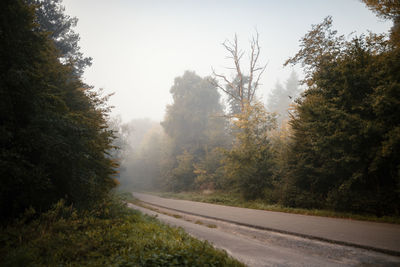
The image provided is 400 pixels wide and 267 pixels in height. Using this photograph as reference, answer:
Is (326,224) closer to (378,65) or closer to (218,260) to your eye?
(218,260)

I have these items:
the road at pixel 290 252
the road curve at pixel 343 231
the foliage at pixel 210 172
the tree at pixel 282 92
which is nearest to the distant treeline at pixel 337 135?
the road curve at pixel 343 231

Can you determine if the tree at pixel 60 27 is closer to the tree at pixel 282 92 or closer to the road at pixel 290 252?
the road at pixel 290 252

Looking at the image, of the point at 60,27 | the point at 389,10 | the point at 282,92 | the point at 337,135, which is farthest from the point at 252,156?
the point at 282,92

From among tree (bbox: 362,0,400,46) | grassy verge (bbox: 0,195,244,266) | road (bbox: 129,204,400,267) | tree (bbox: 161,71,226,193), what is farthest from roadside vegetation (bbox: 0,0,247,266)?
tree (bbox: 161,71,226,193)

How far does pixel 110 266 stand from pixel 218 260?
1845 mm

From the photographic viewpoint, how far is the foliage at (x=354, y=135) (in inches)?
305

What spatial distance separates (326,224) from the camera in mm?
7129

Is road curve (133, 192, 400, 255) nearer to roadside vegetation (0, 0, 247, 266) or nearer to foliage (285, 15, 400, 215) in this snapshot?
foliage (285, 15, 400, 215)

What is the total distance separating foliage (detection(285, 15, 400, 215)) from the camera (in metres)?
7.75

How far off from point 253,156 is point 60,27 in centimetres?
1862

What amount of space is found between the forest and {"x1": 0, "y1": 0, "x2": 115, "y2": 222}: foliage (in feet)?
0.10

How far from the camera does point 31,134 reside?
5727mm

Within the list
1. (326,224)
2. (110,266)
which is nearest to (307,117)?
(326,224)

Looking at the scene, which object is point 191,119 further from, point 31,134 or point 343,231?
point 343,231
